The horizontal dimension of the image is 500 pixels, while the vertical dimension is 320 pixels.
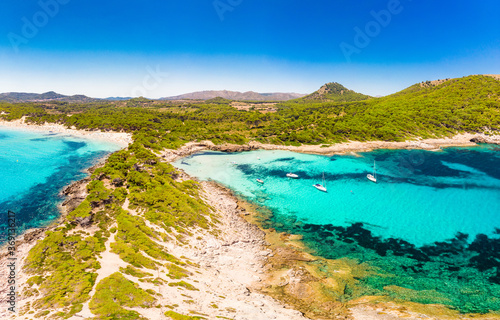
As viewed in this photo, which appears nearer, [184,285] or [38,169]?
[184,285]

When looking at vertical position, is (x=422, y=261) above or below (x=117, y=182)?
below

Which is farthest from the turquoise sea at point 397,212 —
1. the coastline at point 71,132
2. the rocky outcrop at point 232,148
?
the coastline at point 71,132

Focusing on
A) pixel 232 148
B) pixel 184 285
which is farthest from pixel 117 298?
pixel 232 148

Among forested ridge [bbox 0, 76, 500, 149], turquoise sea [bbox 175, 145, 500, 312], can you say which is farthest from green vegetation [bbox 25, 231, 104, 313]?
forested ridge [bbox 0, 76, 500, 149]

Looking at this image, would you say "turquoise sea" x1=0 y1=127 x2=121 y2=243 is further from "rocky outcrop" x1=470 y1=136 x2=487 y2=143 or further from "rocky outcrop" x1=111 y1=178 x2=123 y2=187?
"rocky outcrop" x1=470 y1=136 x2=487 y2=143

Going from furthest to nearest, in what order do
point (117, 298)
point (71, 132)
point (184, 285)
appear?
point (71, 132), point (184, 285), point (117, 298)

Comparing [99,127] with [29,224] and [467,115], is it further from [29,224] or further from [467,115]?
[467,115]

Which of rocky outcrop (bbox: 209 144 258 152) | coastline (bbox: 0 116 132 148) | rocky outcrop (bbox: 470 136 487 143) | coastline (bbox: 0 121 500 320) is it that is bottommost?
coastline (bbox: 0 121 500 320)

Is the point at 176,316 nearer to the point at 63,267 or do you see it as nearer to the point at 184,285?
the point at 184,285
